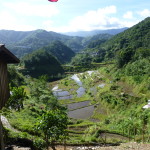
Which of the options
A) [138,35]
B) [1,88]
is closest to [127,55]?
[138,35]

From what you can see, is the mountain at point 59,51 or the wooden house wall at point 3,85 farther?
the mountain at point 59,51

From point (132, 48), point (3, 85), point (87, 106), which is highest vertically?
point (132, 48)

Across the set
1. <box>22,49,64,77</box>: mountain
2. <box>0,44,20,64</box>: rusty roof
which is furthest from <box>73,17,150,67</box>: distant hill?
<box>0,44,20,64</box>: rusty roof

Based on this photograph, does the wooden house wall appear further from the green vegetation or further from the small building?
the green vegetation

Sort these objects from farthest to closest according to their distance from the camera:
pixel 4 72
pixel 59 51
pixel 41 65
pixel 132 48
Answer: pixel 59 51
pixel 41 65
pixel 132 48
pixel 4 72

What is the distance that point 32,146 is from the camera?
11.1 metres

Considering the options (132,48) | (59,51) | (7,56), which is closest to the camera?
(7,56)

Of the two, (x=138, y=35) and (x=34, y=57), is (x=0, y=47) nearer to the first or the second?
(x=34, y=57)

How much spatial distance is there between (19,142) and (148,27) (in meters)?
98.6

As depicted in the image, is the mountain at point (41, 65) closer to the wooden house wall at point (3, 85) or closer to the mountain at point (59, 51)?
the mountain at point (59, 51)

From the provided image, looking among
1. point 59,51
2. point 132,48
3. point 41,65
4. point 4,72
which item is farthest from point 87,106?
point 59,51

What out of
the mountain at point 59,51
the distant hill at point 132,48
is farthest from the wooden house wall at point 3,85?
the mountain at point 59,51

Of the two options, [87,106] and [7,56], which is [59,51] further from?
[7,56]

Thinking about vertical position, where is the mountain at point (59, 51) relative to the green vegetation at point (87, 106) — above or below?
above
